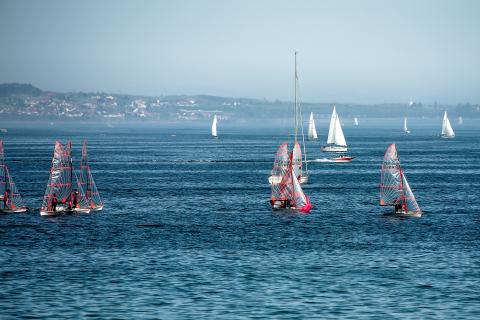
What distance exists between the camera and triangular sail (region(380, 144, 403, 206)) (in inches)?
3706

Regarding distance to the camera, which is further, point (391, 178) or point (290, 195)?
point (290, 195)

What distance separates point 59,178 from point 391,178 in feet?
115

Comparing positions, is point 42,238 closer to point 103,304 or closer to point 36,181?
point 103,304

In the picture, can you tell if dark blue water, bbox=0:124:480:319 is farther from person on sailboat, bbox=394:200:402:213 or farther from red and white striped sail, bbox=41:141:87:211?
red and white striped sail, bbox=41:141:87:211

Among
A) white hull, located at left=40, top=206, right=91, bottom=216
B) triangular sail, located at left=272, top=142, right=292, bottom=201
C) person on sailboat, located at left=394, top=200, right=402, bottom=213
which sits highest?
triangular sail, located at left=272, top=142, right=292, bottom=201

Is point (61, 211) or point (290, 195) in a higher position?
point (290, 195)

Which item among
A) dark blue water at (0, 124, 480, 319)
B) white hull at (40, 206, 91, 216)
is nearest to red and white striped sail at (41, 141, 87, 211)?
white hull at (40, 206, 91, 216)

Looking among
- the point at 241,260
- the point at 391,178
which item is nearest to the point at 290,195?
the point at 391,178

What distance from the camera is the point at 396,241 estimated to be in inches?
2970

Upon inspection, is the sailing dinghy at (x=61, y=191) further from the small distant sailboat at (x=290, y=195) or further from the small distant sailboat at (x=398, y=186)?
the small distant sailboat at (x=398, y=186)

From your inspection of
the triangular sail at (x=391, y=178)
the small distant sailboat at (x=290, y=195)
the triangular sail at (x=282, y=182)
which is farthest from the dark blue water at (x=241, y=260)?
the triangular sail at (x=282, y=182)

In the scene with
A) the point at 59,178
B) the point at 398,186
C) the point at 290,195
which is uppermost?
the point at 59,178

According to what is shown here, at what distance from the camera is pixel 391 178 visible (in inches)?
3730

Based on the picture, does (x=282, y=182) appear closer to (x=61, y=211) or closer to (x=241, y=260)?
(x=61, y=211)
